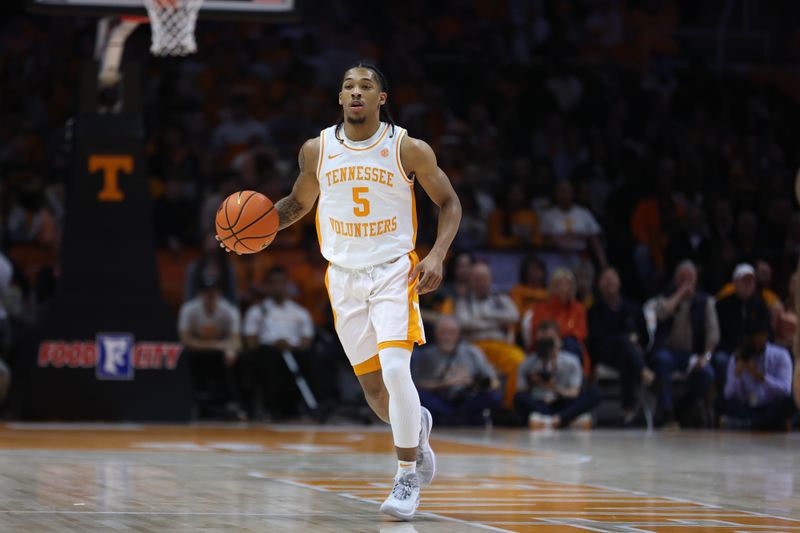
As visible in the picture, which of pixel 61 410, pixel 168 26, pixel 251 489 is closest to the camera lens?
pixel 251 489

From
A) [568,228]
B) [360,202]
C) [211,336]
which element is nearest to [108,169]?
[211,336]

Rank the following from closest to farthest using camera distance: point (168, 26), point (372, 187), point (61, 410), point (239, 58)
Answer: point (372, 187)
point (168, 26)
point (61, 410)
point (239, 58)

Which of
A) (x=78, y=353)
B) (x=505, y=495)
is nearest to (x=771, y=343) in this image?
(x=78, y=353)

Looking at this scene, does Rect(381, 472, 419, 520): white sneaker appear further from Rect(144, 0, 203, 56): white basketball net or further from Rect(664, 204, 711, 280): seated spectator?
Rect(664, 204, 711, 280): seated spectator

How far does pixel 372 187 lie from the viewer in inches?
262

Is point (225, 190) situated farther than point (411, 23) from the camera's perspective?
No

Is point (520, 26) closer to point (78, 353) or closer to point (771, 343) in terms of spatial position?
point (771, 343)

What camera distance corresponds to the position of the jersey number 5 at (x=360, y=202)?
6.63 metres

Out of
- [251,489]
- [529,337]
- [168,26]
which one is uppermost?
[168,26]

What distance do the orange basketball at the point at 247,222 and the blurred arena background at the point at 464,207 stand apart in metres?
4.27

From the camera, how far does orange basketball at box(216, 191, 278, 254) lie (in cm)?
683

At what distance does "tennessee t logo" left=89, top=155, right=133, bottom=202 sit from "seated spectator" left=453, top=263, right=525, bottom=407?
3.74m

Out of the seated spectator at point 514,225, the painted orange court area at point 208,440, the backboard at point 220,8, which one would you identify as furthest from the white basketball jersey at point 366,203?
the seated spectator at point 514,225

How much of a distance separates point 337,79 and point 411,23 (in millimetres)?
2021
